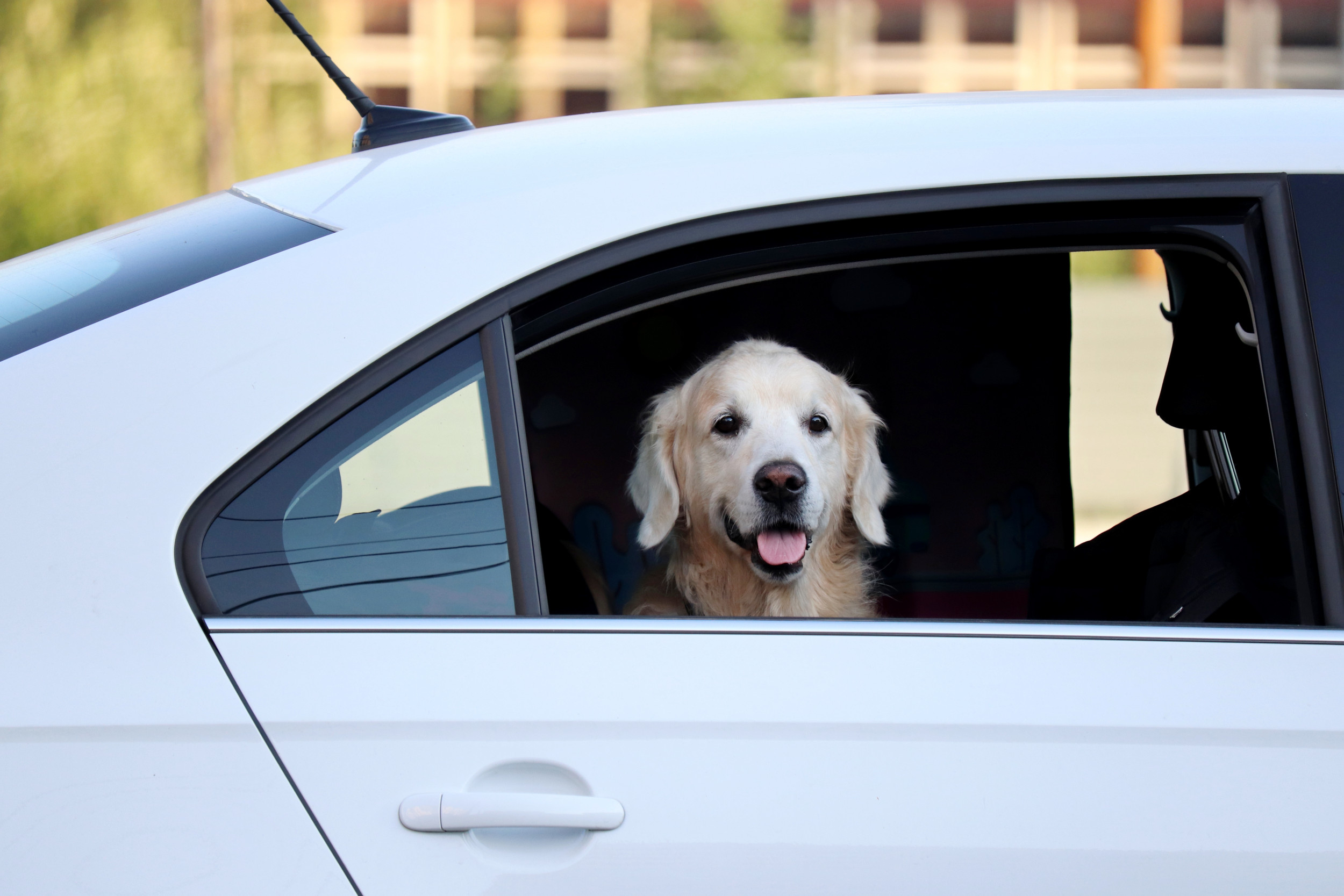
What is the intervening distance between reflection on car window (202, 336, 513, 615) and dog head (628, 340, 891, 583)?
1293 mm

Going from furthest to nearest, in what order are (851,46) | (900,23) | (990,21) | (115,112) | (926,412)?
(990,21), (900,23), (851,46), (115,112), (926,412)

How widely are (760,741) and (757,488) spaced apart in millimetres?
1421

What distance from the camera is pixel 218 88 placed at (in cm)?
999

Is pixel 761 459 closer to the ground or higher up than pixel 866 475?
closer to the ground

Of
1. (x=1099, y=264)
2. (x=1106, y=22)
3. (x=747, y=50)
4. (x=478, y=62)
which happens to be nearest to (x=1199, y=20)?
(x=1106, y=22)

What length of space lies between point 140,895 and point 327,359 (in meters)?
0.59

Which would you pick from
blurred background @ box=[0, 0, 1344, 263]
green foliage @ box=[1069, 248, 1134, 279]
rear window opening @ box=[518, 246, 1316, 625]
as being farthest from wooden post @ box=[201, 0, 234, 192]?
green foliage @ box=[1069, 248, 1134, 279]

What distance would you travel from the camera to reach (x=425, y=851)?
118cm

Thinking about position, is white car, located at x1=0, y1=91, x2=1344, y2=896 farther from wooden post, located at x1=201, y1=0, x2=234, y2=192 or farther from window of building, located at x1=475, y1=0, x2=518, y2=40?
window of building, located at x1=475, y1=0, x2=518, y2=40

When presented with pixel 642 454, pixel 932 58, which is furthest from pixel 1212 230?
pixel 932 58

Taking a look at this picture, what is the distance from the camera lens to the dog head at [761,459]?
264 centimetres

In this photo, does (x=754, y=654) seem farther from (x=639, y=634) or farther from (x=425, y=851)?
(x=425, y=851)

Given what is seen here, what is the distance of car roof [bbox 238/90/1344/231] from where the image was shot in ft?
4.58

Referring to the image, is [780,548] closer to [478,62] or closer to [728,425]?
[728,425]
